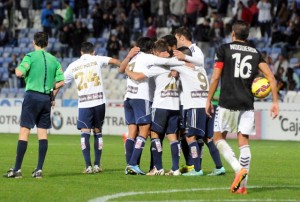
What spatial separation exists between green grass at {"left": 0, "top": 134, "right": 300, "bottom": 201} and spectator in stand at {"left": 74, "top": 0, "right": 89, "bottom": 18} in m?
19.7

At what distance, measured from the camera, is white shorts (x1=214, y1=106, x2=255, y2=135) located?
13172 millimetres

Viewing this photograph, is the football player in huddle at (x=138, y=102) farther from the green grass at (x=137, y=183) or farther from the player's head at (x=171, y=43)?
Answer: the green grass at (x=137, y=183)

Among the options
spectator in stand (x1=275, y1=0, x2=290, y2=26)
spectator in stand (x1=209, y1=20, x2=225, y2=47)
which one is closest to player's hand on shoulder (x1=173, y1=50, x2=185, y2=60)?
spectator in stand (x1=275, y1=0, x2=290, y2=26)

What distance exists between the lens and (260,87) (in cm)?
1445

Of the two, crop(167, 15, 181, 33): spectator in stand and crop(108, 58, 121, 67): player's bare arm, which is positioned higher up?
crop(167, 15, 181, 33): spectator in stand

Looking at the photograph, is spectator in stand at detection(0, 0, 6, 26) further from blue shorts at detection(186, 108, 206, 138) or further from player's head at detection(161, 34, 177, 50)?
blue shorts at detection(186, 108, 206, 138)

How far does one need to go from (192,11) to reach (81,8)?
20.7ft

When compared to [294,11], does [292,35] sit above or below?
below

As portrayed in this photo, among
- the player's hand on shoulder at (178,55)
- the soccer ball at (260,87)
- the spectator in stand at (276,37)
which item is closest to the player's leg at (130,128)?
the player's hand on shoulder at (178,55)

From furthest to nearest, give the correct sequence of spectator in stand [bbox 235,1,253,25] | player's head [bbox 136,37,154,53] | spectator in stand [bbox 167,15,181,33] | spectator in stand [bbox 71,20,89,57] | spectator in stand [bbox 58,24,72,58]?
spectator in stand [bbox 58,24,72,58], spectator in stand [bbox 71,20,89,57], spectator in stand [bbox 167,15,181,33], spectator in stand [bbox 235,1,253,25], player's head [bbox 136,37,154,53]

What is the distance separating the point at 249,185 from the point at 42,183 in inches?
114

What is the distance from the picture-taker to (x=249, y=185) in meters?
14.1

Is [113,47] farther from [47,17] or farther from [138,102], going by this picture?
[138,102]

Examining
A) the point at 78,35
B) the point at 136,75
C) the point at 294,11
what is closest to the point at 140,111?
the point at 136,75
